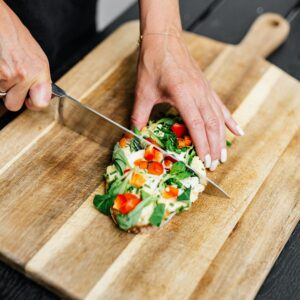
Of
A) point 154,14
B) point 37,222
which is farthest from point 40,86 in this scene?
point 154,14

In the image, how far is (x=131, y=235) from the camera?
2064 millimetres

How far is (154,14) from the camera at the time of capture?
249 centimetres

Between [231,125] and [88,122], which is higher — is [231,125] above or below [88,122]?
below

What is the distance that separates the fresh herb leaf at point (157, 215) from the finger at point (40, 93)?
0.63 meters

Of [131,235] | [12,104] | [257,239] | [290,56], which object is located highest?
[12,104]

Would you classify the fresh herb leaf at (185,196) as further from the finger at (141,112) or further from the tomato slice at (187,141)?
the finger at (141,112)

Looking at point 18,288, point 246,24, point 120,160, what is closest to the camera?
point 18,288

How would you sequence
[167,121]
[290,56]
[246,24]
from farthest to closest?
[246,24]
[290,56]
[167,121]

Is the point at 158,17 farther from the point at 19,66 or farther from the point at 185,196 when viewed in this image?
the point at 185,196

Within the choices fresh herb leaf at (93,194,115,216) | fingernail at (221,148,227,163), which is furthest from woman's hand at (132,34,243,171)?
fresh herb leaf at (93,194,115,216)

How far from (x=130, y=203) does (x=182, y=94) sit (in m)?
0.58

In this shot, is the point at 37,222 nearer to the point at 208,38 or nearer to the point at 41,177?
the point at 41,177

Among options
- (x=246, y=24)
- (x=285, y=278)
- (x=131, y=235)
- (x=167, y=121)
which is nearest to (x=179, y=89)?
(x=167, y=121)

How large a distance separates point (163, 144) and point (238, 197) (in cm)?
40
